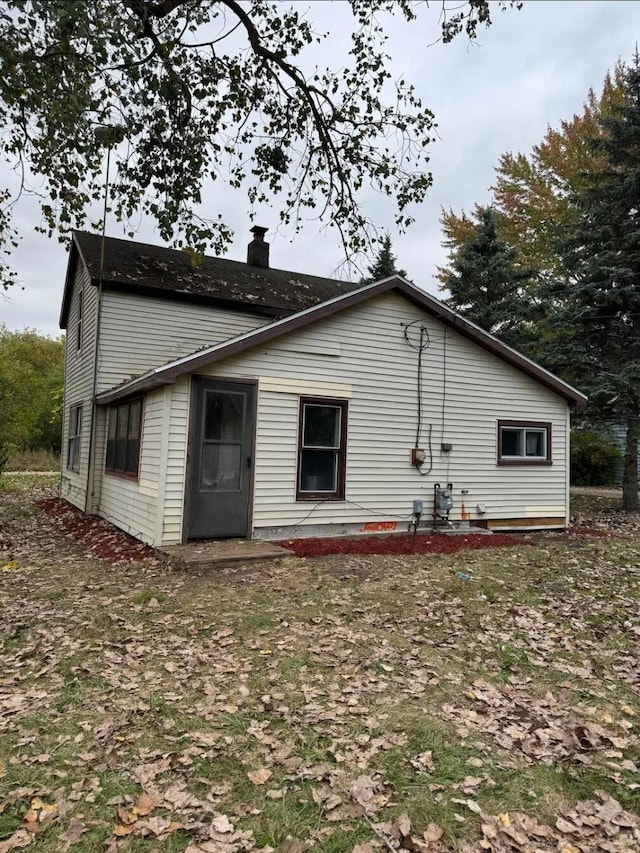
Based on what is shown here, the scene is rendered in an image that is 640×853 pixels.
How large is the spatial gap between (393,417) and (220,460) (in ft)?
11.0

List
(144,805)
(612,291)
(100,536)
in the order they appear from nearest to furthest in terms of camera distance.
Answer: (144,805) → (100,536) → (612,291)

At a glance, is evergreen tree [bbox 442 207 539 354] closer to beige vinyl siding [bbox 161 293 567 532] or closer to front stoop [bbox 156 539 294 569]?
beige vinyl siding [bbox 161 293 567 532]

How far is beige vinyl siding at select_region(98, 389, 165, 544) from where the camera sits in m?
8.28

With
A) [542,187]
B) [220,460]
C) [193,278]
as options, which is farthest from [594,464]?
[220,460]

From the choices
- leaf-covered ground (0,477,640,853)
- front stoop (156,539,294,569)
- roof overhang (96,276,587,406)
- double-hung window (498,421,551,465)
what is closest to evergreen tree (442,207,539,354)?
double-hung window (498,421,551,465)

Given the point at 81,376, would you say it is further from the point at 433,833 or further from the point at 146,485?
the point at 433,833

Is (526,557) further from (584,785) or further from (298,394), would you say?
(584,785)

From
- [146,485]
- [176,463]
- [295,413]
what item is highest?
[295,413]

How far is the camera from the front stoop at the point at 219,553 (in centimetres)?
729

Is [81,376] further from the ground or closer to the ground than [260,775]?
further from the ground

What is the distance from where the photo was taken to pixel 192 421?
27.2 ft

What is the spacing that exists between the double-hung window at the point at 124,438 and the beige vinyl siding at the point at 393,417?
1828 mm

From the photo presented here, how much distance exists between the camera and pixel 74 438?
14414 millimetres

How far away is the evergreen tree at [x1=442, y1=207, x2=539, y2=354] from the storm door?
508 inches
